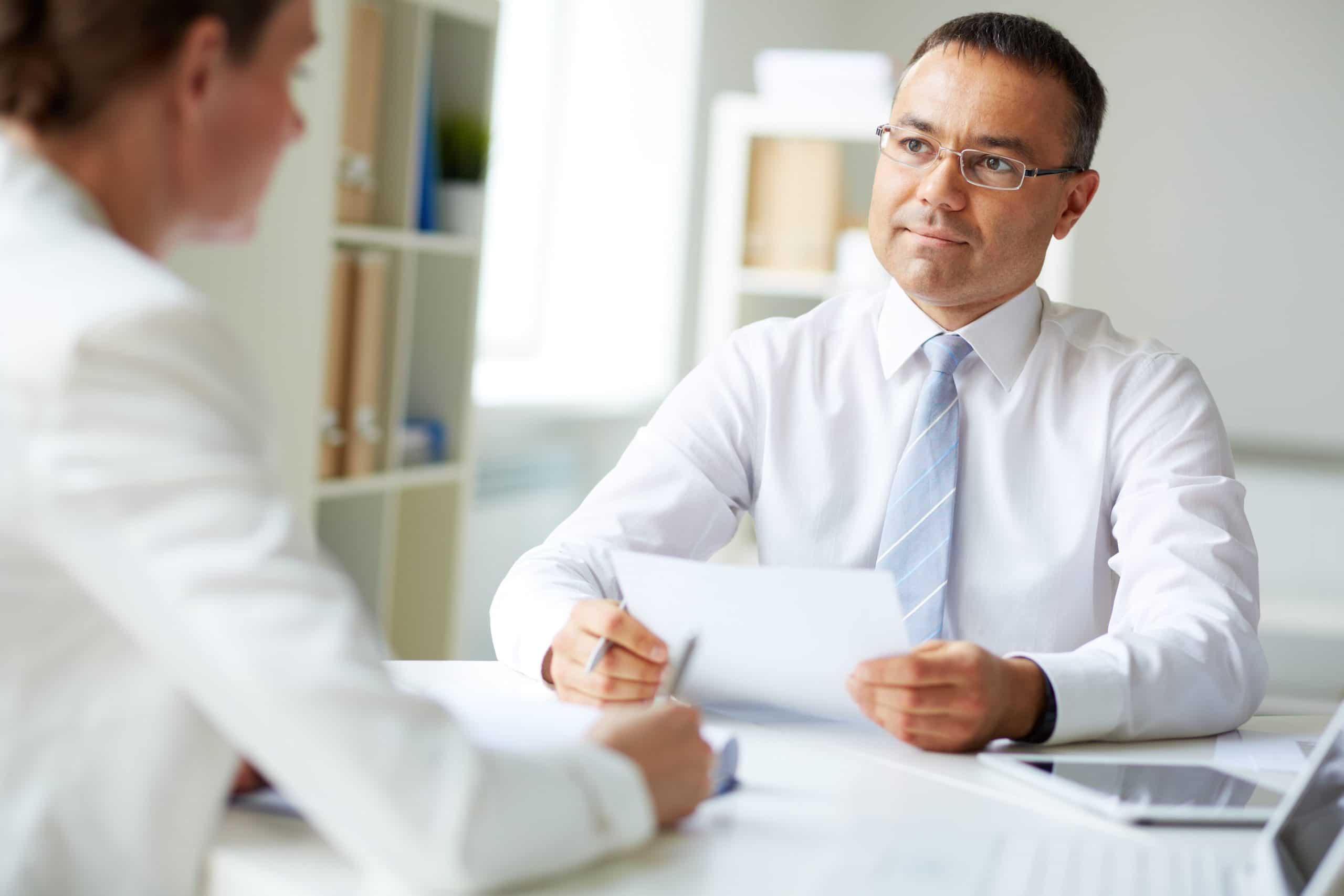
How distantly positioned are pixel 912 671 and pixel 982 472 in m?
0.63

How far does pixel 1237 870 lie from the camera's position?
0.98 meters

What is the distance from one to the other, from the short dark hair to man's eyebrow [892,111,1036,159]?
3.4 inches

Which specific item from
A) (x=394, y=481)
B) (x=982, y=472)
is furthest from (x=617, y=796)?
(x=394, y=481)

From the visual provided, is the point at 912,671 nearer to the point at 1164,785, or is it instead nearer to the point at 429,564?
the point at 1164,785

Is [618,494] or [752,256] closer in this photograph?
[618,494]

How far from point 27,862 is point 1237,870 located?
814 millimetres

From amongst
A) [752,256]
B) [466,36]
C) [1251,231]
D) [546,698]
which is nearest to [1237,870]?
[546,698]

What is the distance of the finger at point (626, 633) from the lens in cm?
128

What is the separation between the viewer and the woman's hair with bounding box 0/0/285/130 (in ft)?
2.71

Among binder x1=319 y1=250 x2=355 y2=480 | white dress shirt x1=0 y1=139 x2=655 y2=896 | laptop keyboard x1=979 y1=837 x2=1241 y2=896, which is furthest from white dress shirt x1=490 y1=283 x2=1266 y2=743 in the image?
binder x1=319 y1=250 x2=355 y2=480

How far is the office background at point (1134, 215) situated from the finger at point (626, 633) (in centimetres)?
300

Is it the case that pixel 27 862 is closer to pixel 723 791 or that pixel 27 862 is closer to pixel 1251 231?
pixel 723 791

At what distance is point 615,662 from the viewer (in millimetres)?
1302

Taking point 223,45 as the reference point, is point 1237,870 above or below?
below
